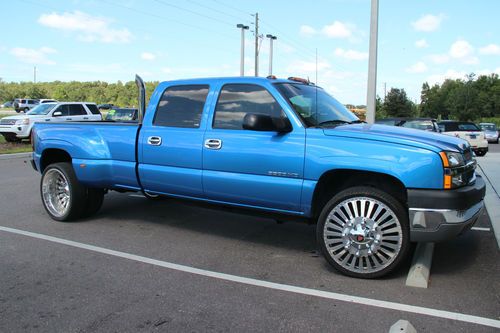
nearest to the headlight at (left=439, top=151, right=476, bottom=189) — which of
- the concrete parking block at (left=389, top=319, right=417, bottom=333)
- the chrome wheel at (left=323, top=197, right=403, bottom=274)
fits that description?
the chrome wheel at (left=323, top=197, right=403, bottom=274)

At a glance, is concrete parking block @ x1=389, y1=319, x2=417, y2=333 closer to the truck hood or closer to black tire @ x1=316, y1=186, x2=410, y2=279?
black tire @ x1=316, y1=186, x2=410, y2=279

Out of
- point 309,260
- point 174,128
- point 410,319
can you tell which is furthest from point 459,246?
point 174,128

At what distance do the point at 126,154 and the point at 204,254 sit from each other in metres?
1.60

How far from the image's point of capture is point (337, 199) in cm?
426

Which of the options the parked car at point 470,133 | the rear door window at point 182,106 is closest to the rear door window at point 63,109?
the parked car at point 470,133

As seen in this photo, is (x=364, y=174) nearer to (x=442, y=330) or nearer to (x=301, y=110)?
(x=301, y=110)

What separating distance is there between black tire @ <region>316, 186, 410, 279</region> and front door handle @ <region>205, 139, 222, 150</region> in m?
1.29

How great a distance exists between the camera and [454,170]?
3961 millimetres

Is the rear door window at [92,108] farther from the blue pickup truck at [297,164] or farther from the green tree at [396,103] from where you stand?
the green tree at [396,103]

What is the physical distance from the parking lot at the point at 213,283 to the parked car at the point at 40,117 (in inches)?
578

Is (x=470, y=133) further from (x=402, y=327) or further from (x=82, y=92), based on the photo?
(x=82, y=92)

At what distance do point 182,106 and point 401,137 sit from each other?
8.15ft

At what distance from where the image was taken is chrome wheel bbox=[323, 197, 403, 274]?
4.10 m

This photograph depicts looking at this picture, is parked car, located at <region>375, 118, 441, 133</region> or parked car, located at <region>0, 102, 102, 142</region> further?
parked car, located at <region>0, 102, 102, 142</region>
